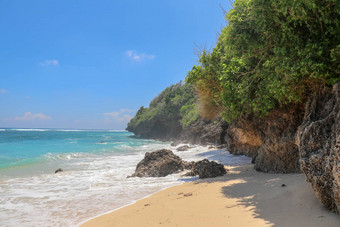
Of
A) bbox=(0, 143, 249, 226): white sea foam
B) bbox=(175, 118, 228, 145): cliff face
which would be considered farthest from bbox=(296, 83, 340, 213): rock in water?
bbox=(175, 118, 228, 145): cliff face

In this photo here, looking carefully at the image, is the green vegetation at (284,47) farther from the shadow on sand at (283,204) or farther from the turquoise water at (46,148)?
the turquoise water at (46,148)

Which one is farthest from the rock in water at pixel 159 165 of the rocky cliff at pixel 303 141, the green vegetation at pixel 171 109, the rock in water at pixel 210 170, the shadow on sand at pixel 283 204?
the green vegetation at pixel 171 109

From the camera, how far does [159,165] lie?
424 inches

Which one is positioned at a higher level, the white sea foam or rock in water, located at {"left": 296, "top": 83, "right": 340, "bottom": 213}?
rock in water, located at {"left": 296, "top": 83, "right": 340, "bottom": 213}

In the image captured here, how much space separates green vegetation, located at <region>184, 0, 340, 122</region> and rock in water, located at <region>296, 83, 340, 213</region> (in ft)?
2.91

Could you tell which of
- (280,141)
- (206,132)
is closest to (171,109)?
(206,132)

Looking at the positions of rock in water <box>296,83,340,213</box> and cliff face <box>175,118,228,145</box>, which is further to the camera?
cliff face <box>175,118,228,145</box>

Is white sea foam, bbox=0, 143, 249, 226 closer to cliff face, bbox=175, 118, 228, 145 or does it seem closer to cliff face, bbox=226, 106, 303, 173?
cliff face, bbox=226, 106, 303, 173

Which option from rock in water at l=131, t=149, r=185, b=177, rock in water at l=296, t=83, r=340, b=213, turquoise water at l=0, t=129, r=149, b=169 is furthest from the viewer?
turquoise water at l=0, t=129, r=149, b=169

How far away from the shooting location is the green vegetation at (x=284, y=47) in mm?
5023

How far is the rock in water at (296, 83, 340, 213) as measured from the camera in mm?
3658

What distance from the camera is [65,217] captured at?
593 centimetres

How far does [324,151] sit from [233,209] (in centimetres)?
208

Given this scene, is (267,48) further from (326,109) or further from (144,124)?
(144,124)
